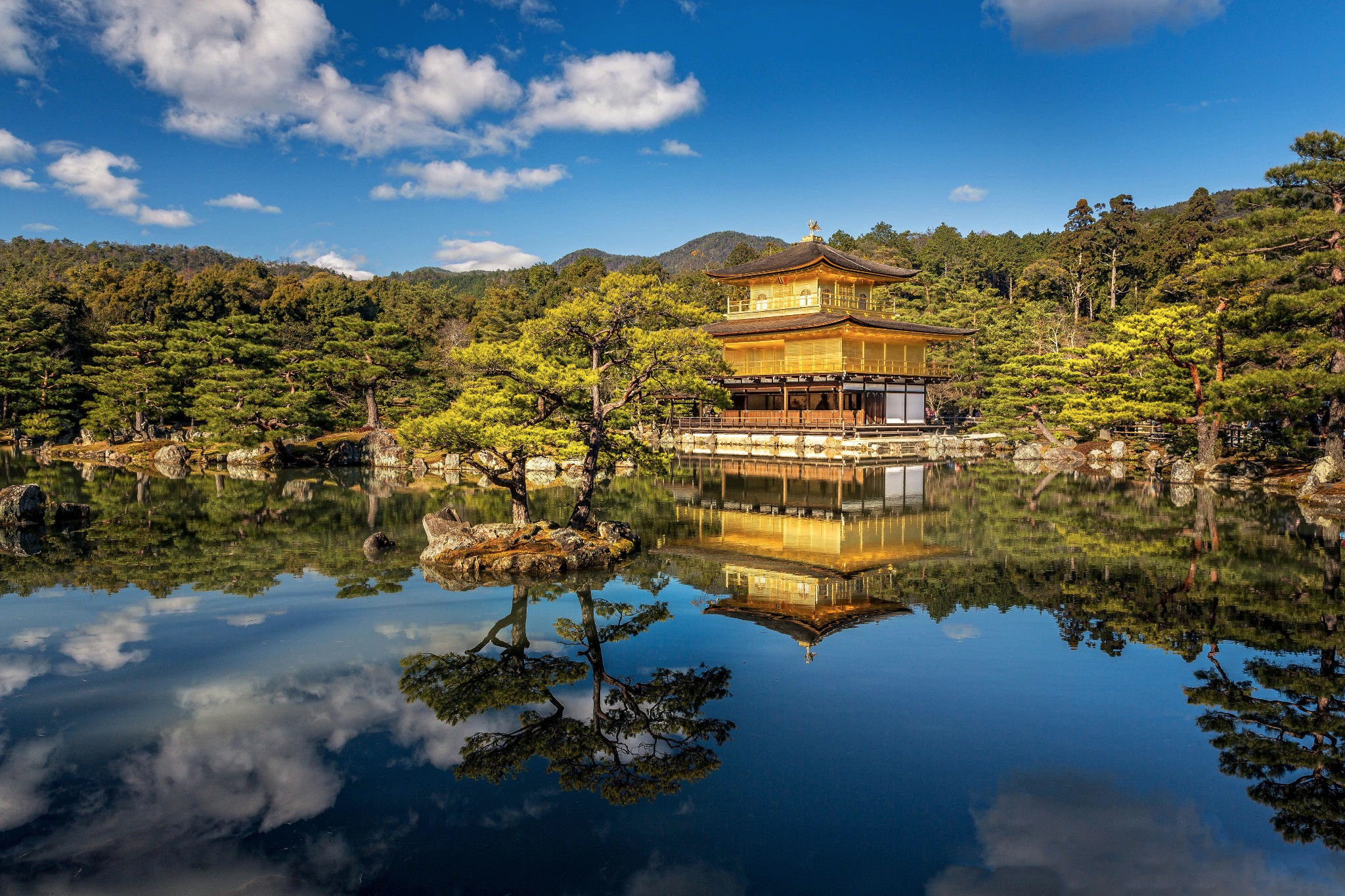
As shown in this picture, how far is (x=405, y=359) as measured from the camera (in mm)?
35094

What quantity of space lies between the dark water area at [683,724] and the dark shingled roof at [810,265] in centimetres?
2548

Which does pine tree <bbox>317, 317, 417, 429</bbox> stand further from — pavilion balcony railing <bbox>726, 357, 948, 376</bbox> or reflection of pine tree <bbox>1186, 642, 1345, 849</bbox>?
reflection of pine tree <bbox>1186, 642, 1345, 849</bbox>

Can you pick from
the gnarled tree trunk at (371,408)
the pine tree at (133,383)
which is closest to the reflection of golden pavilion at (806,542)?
the gnarled tree trunk at (371,408)

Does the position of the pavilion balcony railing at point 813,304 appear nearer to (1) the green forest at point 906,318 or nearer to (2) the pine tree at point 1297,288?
(1) the green forest at point 906,318

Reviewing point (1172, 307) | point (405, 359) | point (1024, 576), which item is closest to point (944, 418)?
point (1172, 307)

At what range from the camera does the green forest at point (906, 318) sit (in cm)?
1961

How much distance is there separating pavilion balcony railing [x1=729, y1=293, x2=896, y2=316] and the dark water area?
85.4 ft

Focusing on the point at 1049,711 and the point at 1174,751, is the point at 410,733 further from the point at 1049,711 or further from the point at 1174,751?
the point at 1174,751

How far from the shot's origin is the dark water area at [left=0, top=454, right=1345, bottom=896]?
5.06m

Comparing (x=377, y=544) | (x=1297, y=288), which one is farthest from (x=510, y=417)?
(x=1297, y=288)

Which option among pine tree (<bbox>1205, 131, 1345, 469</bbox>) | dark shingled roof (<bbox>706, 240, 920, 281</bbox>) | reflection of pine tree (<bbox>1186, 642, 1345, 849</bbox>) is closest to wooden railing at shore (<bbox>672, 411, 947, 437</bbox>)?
dark shingled roof (<bbox>706, 240, 920, 281</bbox>)

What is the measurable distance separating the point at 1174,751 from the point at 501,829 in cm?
546

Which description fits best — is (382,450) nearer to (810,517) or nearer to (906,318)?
(810,517)

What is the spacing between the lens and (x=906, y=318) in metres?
46.6
